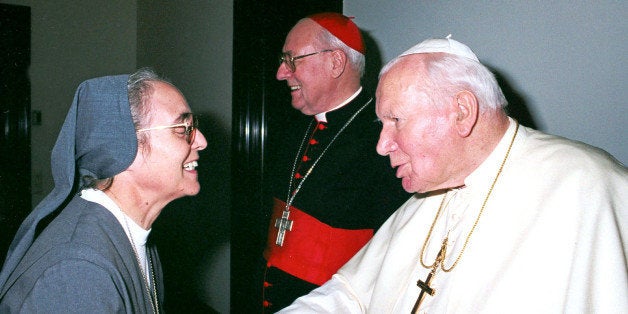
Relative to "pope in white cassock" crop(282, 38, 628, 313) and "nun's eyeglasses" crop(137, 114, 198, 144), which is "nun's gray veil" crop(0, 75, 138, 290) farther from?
"pope in white cassock" crop(282, 38, 628, 313)

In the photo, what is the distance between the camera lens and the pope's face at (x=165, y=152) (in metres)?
1.75

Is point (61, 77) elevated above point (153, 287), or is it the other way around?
point (61, 77)

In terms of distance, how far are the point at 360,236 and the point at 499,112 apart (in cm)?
115

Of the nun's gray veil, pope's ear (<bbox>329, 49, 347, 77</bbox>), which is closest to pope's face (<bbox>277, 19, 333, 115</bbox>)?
pope's ear (<bbox>329, 49, 347, 77</bbox>)

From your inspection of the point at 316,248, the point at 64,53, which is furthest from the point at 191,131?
the point at 64,53

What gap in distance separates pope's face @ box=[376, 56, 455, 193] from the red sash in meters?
0.91

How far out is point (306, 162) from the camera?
9.50 ft

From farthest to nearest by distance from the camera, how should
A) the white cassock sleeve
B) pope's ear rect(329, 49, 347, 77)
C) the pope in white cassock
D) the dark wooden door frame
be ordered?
1. the dark wooden door frame
2. pope's ear rect(329, 49, 347, 77)
3. the white cassock sleeve
4. the pope in white cassock

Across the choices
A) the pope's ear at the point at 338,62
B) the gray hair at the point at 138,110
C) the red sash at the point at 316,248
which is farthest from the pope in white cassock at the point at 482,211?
the pope's ear at the point at 338,62

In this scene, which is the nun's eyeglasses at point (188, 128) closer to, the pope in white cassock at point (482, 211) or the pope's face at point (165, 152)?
the pope's face at point (165, 152)

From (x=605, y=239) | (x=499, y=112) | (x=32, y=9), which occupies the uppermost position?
(x=32, y=9)

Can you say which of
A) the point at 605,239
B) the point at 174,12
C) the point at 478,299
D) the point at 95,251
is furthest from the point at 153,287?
the point at 174,12

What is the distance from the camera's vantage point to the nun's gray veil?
160 centimetres

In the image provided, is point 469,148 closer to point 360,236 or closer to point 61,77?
point 360,236
